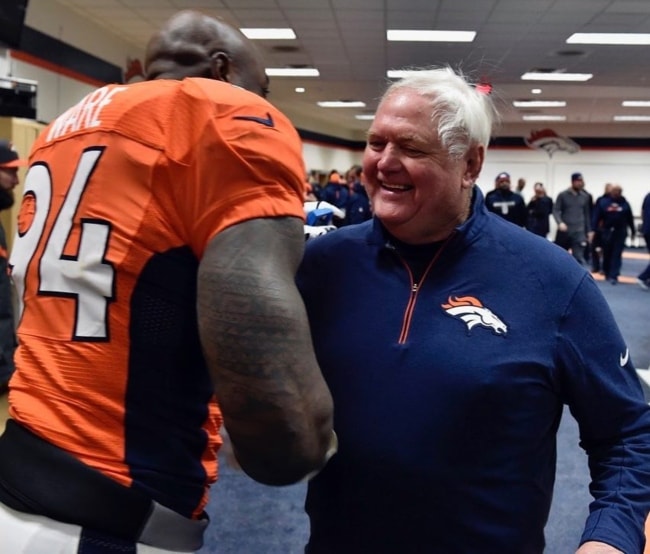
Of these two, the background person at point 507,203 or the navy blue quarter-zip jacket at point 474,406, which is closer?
the navy blue quarter-zip jacket at point 474,406

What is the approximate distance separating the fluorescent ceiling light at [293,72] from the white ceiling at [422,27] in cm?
32

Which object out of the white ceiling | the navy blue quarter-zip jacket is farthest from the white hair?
the white ceiling

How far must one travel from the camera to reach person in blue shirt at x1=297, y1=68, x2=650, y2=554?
1275mm

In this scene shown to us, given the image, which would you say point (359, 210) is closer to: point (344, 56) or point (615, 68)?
point (344, 56)

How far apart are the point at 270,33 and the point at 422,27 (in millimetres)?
2232

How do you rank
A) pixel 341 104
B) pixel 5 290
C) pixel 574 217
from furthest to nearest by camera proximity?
1. pixel 341 104
2. pixel 574 217
3. pixel 5 290

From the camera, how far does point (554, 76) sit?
13672 millimetres

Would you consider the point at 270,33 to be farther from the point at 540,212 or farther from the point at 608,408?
the point at 608,408

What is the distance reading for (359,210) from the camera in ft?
34.3

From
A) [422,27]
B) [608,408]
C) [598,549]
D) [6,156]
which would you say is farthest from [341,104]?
[598,549]

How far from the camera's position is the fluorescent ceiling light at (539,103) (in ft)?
56.4

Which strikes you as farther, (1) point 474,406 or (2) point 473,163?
(2) point 473,163

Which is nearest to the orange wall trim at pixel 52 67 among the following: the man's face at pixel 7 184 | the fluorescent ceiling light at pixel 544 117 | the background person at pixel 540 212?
the man's face at pixel 7 184

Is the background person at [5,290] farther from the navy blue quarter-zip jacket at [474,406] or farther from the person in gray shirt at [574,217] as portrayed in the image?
the person in gray shirt at [574,217]
